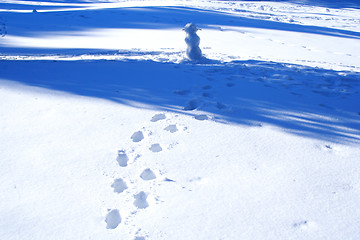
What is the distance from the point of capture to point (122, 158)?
2.71m

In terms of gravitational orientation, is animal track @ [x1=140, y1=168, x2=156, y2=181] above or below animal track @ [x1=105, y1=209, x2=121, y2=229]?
above

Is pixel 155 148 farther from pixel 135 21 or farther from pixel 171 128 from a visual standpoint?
pixel 135 21

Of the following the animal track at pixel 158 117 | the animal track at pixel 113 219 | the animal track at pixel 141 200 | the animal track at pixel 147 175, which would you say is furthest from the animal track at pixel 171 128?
the animal track at pixel 113 219

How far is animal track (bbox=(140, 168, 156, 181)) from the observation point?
8.09ft

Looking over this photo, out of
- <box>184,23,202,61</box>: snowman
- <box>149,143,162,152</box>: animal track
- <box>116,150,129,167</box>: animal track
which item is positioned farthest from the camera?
<box>184,23,202,61</box>: snowman

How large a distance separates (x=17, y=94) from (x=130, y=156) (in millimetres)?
1944

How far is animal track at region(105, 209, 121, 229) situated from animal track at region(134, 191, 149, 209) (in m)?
0.14

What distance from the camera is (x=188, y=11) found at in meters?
16.8

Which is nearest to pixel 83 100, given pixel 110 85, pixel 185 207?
pixel 110 85

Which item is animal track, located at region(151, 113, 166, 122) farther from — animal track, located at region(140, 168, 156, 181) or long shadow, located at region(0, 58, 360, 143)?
animal track, located at region(140, 168, 156, 181)

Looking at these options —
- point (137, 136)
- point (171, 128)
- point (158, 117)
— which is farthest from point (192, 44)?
point (137, 136)

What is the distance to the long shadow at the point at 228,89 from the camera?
336cm

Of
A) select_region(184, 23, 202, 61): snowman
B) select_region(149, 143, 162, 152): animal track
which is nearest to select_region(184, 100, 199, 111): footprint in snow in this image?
select_region(149, 143, 162, 152): animal track

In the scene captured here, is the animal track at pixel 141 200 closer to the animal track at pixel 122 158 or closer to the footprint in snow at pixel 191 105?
the animal track at pixel 122 158
